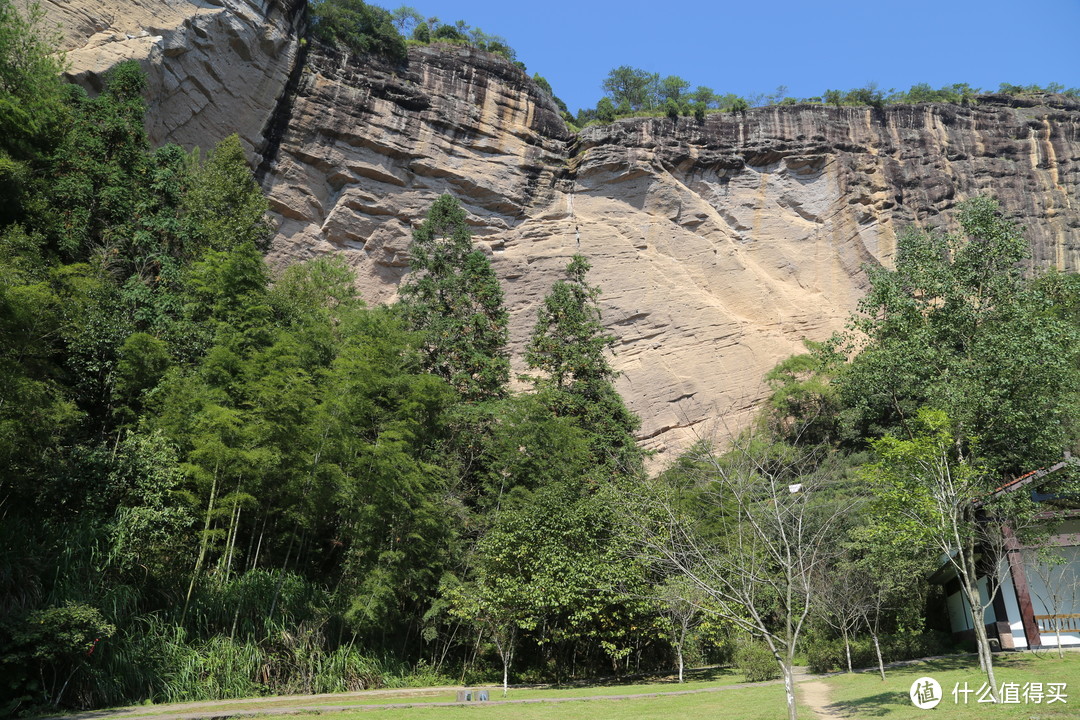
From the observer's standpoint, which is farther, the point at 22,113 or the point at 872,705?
the point at 22,113

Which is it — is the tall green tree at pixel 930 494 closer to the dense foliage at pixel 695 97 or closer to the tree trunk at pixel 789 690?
the tree trunk at pixel 789 690

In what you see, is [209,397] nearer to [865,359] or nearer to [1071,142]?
[865,359]

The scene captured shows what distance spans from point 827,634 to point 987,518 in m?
6.65

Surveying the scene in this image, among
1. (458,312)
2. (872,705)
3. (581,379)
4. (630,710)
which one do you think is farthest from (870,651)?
(458,312)

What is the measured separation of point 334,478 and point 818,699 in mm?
9364

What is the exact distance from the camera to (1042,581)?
15492 mm

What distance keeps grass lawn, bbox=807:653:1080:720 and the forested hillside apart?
135 centimetres

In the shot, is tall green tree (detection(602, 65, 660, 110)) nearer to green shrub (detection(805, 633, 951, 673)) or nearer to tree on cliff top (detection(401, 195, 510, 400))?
tree on cliff top (detection(401, 195, 510, 400))

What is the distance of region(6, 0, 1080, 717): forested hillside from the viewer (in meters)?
10.6

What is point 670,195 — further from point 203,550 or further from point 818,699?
point 203,550

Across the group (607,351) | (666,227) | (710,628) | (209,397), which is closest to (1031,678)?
(710,628)

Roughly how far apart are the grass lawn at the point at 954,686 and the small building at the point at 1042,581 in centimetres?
102

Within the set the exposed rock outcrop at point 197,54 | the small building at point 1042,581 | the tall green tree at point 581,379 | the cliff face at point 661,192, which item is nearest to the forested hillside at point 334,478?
the small building at point 1042,581

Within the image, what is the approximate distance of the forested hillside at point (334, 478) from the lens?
1062cm
